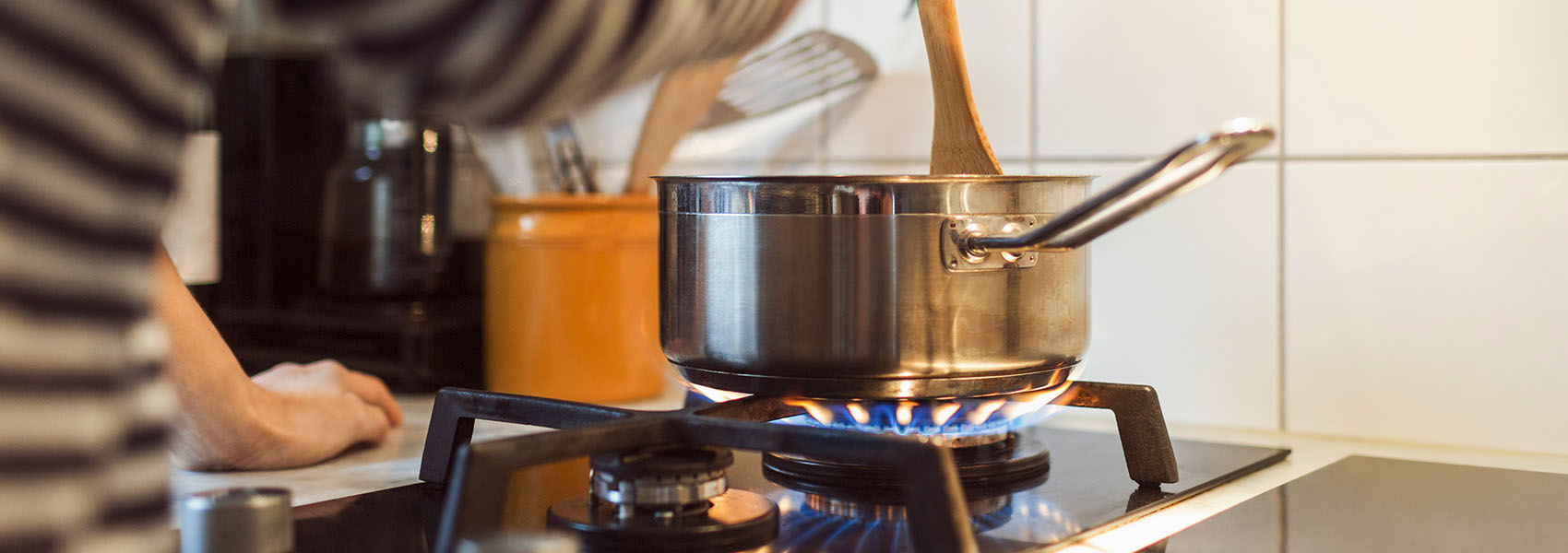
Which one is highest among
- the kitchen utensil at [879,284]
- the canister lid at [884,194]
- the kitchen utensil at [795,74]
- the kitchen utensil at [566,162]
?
the kitchen utensil at [795,74]

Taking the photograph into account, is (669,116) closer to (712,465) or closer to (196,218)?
(196,218)

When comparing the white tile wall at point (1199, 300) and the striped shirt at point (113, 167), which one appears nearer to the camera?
the striped shirt at point (113, 167)

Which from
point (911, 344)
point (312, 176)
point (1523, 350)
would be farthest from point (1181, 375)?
point (312, 176)

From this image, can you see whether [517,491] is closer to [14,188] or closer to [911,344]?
[911,344]

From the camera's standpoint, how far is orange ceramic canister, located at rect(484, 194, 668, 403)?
97cm

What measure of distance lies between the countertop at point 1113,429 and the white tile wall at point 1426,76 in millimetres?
188

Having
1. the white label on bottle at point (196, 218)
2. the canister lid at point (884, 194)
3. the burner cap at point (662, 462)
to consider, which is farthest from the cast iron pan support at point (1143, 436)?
the white label on bottle at point (196, 218)

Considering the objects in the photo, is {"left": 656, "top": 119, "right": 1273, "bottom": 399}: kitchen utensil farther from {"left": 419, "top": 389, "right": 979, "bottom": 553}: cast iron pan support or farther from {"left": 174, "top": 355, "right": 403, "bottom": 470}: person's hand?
{"left": 174, "top": 355, "right": 403, "bottom": 470}: person's hand

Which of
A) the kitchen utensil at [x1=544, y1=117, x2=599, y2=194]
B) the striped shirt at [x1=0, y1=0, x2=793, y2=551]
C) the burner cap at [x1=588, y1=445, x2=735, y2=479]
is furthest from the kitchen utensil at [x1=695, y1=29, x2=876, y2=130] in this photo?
the striped shirt at [x1=0, y1=0, x2=793, y2=551]

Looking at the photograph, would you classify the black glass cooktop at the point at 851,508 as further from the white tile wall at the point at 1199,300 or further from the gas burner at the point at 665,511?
the white tile wall at the point at 1199,300

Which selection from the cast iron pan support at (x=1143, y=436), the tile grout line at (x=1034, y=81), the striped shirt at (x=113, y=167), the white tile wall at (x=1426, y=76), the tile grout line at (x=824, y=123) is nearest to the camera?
the striped shirt at (x=113, y=167)

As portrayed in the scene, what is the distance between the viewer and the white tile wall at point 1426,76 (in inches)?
29.8

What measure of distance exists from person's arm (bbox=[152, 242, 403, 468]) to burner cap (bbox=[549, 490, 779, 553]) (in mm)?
255

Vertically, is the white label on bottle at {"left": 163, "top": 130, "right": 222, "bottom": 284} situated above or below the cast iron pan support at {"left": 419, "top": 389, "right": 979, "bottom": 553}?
above
